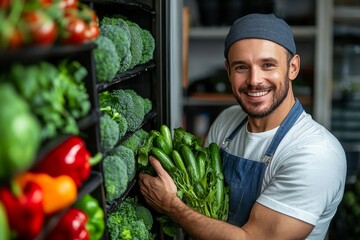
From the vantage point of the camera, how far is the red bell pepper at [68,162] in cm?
143

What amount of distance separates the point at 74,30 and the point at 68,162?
33cm

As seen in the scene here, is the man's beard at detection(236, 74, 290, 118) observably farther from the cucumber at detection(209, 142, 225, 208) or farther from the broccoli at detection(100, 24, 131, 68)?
the broccoli at detection(100, 24, 131, 68)

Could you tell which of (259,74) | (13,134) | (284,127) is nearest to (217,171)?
(284,127)

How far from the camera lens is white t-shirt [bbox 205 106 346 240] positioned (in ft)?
7.02

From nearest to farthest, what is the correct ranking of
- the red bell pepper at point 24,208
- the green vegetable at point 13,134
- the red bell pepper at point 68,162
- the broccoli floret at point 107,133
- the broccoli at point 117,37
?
1. the green vegetable at point 13,134
2. the red bell pepper at point 24,208
3. the red bell pepper at point 68,162
4. the broccoli floret at point 107,133
5. the broccoli at point 117,37

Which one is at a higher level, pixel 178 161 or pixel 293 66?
pixel 293 66

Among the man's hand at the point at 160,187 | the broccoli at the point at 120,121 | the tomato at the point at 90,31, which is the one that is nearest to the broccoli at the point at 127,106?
the broccoli at the point at 120,121

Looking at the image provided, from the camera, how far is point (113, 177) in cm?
181

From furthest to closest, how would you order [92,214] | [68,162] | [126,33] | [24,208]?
1. [126,33]
2. [92,214]
3. [68,162]
4. [24,208]

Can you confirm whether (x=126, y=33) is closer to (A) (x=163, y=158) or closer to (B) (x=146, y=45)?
(B) (x=146, y=45)

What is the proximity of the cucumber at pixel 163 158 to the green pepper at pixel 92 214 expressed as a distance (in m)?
0.63

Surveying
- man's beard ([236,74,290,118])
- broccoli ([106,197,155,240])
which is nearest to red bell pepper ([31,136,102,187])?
broccoli ([106,197,155,240])

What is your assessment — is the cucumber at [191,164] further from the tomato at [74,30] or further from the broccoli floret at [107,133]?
the tomato at [74,30]

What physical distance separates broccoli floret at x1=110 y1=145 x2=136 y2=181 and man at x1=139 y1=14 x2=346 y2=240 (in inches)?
5.8
